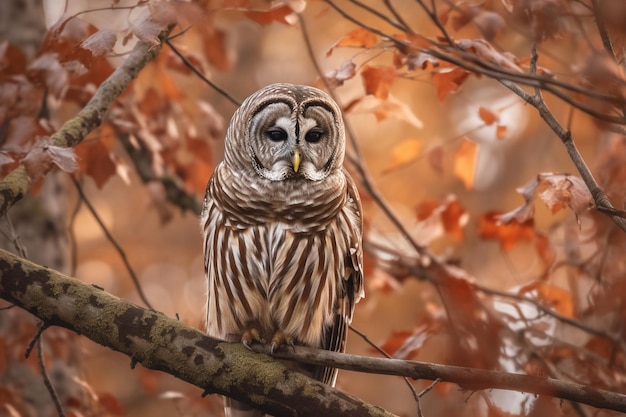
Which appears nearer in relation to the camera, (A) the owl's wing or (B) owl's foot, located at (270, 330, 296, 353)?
(B) owl's foot, located at (270, 330, 296, 353)

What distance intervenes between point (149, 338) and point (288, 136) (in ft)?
4.25

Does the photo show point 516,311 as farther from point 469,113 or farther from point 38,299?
point 469,113

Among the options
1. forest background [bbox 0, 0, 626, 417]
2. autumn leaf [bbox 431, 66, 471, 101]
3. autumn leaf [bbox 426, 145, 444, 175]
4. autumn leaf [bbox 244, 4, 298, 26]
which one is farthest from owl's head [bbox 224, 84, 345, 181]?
autumn leaf [bbox 426, 145, 444, 175]

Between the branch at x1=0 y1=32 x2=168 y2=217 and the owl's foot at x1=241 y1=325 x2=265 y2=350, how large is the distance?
47.5 inches

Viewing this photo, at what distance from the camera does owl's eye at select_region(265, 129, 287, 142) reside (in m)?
4.05

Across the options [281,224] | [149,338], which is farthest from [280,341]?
[149,338]

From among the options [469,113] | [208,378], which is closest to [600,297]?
[208,378]

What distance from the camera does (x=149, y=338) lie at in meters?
3.25

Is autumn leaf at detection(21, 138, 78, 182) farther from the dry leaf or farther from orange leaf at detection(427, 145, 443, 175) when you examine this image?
orange leaf at detection(427, 145, 443, 175)

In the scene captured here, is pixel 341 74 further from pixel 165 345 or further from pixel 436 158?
pixel 436 158

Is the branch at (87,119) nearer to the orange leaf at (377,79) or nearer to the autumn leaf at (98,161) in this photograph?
the autumn leaf at (98,161)

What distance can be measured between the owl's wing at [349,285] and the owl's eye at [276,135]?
46 centimetres

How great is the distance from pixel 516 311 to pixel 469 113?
20.2ft

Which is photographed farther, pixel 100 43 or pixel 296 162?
pixel 296 162
